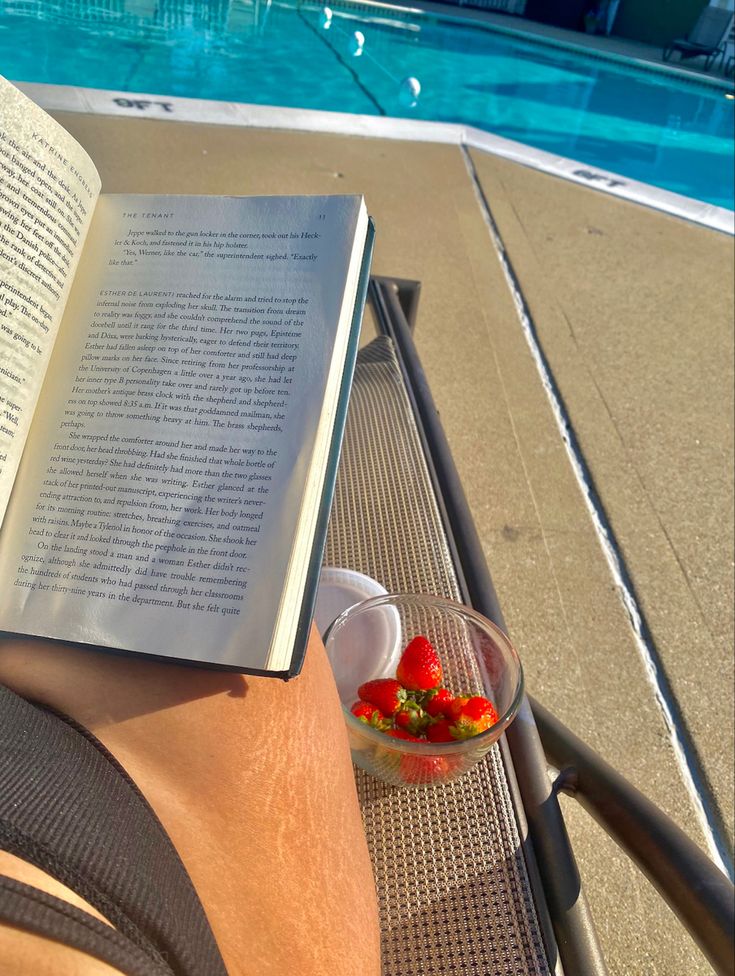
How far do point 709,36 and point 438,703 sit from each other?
1352cm

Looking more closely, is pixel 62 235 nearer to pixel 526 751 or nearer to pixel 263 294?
pixel 263 294

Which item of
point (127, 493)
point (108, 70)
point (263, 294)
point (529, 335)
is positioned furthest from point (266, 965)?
point (108, 70)

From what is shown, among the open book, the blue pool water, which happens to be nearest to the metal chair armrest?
the open book

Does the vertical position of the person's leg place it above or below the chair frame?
above

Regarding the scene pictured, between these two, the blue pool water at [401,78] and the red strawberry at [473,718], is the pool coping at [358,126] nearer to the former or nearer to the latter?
the blue pool water at [401,78]

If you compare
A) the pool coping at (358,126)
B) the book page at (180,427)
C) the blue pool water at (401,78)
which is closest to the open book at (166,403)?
the book page at (180,427)

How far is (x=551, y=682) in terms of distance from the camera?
5.13 feet

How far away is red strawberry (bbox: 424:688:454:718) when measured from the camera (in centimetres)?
89

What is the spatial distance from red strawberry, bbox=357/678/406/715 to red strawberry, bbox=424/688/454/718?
1.2 inches

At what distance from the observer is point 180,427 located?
64cm

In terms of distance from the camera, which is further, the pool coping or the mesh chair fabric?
the pool coping

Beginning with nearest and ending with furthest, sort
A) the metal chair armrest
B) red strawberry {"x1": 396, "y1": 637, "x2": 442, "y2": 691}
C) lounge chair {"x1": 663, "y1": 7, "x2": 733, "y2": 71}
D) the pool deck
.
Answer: the metal chair armrest, red strawberry {"x1": 396, "y1": 637, "x2": 442, "y2": 691}, the pool deck, lounge chair {"x1": 663, "y1": 7, "x2": 733, "y2": 71}

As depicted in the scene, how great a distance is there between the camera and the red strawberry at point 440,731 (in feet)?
2.82

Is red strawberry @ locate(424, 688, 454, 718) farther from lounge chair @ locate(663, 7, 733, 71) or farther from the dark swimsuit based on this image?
lounge chair @ locate(663, 7, 733, 71)
